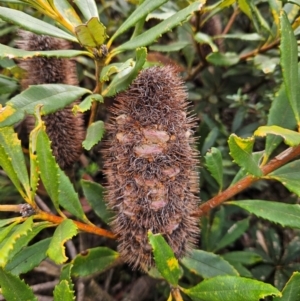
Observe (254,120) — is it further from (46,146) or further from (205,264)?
(46,146)

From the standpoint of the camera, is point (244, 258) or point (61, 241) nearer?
point (61, 241)

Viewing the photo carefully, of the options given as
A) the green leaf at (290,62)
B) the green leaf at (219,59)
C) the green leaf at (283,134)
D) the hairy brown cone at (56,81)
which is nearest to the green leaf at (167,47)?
the green leaf at (219,59)

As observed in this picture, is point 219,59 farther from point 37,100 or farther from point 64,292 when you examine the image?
point 64,292

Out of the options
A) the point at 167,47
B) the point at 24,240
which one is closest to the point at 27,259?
the point at 24,240

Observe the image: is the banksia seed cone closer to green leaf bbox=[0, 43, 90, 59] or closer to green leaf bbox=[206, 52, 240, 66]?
green leaf bbox=[0, 43, 90, 59]

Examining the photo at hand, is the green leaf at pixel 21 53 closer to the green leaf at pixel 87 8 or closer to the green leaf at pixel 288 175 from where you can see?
the green leaf at pixel 87 8

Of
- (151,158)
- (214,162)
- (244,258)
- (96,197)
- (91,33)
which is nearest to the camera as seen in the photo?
(91,33)

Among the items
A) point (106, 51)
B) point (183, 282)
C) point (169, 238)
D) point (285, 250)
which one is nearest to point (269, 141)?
point (169, 238)
